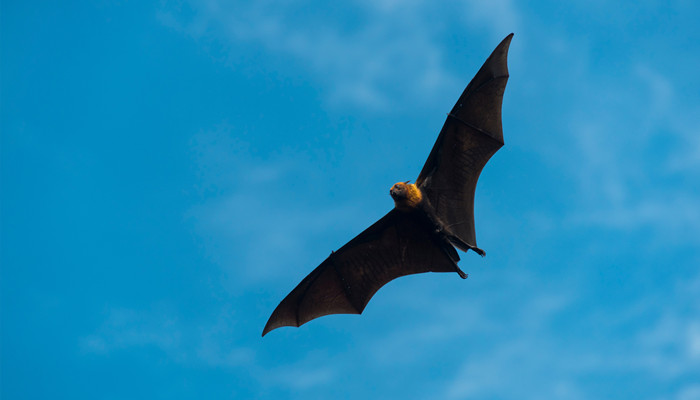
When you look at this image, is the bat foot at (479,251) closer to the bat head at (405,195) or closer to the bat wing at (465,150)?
the bat wing at (465,150)

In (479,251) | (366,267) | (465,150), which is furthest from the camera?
(366,267)

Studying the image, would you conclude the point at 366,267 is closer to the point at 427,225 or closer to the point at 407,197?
the point at 427,225

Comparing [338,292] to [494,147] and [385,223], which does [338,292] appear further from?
[494,147]

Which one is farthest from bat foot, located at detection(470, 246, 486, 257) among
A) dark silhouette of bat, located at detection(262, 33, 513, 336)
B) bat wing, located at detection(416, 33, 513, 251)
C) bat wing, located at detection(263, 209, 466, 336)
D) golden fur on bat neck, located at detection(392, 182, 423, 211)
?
golden fur on bat neck, located at detection(392, 182, 423, 211)

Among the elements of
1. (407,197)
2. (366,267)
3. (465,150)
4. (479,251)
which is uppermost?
(465,150)

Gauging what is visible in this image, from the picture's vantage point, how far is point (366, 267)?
21375mm

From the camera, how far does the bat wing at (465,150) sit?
Result: 19.6m

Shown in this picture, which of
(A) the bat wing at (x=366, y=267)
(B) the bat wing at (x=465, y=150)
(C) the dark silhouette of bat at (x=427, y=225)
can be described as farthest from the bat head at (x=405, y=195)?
(A) the bat wing at (x=366, y=267)

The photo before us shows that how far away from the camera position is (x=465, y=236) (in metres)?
20.7

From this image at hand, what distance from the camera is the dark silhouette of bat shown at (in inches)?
778

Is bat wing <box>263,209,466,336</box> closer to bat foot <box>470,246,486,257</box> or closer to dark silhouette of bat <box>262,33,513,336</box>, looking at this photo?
dark silhouette of bat <box>262,33,513,336</box>

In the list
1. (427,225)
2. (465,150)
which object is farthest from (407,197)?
(465,150)

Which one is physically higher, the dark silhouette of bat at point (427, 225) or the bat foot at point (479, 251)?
the dark silhouette of bat at point (427, 225)

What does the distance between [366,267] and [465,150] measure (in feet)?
16.3
